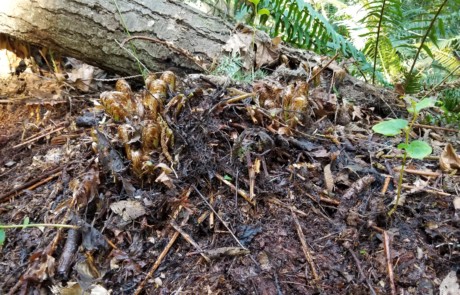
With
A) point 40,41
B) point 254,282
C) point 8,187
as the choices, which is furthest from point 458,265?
point 40,41

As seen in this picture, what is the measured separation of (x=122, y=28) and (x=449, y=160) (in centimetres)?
224

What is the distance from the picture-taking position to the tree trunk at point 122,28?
7.80 ft

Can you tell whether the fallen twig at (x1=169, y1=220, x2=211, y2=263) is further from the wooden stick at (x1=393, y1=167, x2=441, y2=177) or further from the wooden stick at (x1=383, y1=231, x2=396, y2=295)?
the wooden stick at (x1=393, y1=167, x2=441, y2=177)

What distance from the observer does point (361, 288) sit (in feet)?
3.60

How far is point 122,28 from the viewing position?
94.1 inches

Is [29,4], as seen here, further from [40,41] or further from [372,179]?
[372,179]

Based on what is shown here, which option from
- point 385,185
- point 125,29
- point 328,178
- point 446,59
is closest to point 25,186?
point 125,29

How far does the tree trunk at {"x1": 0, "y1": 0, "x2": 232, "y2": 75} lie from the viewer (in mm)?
2379

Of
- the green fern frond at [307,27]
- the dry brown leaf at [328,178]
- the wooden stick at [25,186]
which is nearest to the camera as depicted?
the dry brown leaf at [328,178]

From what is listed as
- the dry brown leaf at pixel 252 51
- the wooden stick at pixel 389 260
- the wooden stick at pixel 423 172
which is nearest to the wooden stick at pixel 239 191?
the wooden stick at pixel 389 260

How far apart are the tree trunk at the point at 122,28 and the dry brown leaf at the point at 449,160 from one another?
1586 millimetres

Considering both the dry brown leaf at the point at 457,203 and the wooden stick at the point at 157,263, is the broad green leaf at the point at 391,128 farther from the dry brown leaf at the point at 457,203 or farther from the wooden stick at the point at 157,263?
the wooden stick at the point at 157,263

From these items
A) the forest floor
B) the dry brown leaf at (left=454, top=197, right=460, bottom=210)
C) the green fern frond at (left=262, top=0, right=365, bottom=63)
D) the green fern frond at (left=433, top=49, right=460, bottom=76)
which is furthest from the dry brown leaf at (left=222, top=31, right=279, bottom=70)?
the green fern frond at (left=433, top=49, right=460, bottom=76)

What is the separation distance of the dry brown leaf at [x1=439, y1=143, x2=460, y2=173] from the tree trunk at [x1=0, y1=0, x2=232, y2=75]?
1586 millimetres
